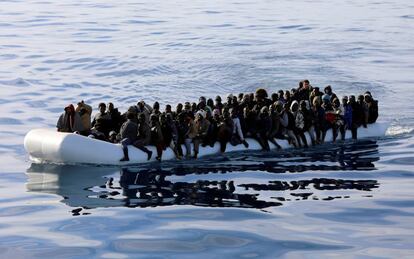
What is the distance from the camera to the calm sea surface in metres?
18.7

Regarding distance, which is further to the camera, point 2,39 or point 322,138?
point 2,39

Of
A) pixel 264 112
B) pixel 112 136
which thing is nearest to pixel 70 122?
pixel 112 136

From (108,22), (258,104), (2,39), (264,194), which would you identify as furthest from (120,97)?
(108,22)

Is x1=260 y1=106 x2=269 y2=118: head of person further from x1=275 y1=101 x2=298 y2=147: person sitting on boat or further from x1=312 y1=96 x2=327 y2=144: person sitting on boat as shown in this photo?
x1=312 y1=96 x2=327 y2=144: person sitting on boat

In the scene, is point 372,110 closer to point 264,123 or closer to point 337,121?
point 337,121

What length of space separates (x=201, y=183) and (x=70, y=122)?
4734 mm

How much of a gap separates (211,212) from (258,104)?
29.4 feet

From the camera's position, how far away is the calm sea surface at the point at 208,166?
1869 centimetres

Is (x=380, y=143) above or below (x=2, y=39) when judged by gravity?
below

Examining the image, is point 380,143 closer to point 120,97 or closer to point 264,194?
point 264,194

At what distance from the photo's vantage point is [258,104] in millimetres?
29234

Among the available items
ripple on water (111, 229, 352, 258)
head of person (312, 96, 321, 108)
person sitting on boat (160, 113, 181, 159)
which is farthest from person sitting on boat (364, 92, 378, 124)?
ripple on water (111, 229, 352, 258)

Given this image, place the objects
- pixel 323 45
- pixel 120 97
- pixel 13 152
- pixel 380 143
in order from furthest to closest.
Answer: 1. pixel 323 45
2. pixel 120 97
3. pixel 380 143
4. pixel 13 152

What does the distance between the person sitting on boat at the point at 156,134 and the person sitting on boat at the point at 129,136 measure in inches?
13.1
